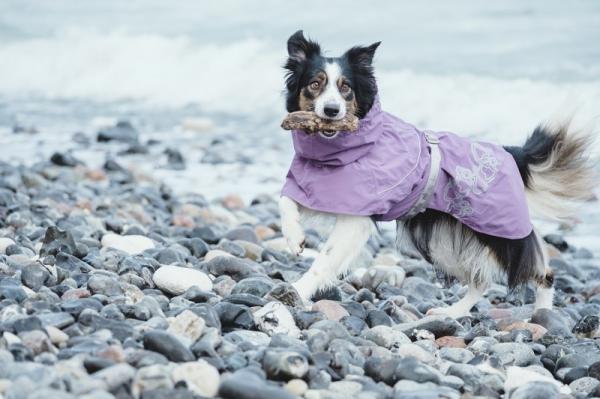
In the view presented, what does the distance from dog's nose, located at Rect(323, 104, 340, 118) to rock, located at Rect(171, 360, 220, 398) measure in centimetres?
198

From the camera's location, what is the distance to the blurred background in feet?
44.9

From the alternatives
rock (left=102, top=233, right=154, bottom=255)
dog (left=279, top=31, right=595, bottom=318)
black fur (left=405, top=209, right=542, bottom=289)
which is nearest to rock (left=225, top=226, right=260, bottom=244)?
rock (left=102, top=233, right=154, bottom=255)

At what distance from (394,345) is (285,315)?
552 mm

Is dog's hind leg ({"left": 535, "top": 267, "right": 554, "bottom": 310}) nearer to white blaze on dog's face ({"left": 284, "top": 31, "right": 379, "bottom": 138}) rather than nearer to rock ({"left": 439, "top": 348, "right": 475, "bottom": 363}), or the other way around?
rock ({"left": 439, "top": 348, "right": 475, "bottom": 363})

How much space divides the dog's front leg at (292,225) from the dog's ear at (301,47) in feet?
2.73

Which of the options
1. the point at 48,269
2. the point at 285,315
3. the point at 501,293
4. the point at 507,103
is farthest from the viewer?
the point at 507,103

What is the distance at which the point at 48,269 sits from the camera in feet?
16.6

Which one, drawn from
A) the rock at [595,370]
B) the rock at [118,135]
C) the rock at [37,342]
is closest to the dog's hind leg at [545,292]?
the rock at [595,370]

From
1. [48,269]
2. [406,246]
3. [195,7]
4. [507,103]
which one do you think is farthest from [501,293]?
[195,7]

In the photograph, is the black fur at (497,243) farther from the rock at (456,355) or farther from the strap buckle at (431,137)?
the rock at (456,355)

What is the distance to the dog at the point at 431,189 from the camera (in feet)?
17.2

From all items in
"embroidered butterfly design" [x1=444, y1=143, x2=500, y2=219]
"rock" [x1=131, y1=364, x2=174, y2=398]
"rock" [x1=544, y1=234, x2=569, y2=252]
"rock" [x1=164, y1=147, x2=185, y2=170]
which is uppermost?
"embroidered butterfly design" [x1=444, y1=143, x2=500, y2=219]

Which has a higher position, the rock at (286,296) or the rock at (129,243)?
the rock at (286,296)

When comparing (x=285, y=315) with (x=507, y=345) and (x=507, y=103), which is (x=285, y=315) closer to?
(x=507, y=345)
